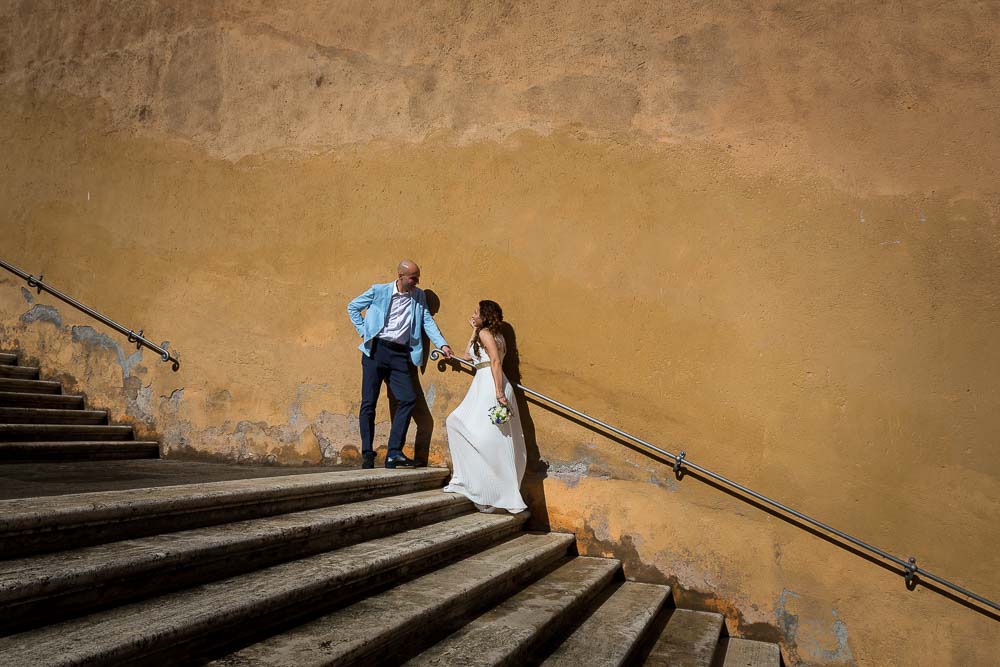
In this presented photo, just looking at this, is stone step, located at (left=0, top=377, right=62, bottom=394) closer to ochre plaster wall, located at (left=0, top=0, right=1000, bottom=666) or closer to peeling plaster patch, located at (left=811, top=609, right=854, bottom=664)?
ochre plaster wall, located at (left=0, top=0, right=1000, bottom=666)

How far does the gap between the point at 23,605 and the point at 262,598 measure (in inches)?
27.5

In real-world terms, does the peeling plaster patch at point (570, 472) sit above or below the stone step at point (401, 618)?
above

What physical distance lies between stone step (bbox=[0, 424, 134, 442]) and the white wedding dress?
9.57 feet

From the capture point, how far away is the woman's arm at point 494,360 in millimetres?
5014

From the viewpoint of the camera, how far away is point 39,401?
6.08m

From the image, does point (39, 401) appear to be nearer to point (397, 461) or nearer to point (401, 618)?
point (397, 461)

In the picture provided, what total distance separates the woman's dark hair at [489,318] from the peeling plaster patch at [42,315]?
3.92 meters

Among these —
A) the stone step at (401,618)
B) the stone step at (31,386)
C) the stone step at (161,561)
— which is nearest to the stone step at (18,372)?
the stone step at (31,386)

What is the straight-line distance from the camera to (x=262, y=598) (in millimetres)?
2553

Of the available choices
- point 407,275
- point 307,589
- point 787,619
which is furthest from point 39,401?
point 787,619

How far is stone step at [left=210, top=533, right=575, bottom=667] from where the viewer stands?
7.84 feet

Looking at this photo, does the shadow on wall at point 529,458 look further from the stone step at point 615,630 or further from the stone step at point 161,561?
the stone step at point 161,561

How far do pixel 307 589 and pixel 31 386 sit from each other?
15.5 feet

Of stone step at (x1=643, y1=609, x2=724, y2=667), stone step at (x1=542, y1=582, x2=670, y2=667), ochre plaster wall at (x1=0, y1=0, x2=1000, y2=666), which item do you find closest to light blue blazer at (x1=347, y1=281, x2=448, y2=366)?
Answer: ochre plaster wall at (x1=0, y1=0, x2=1000, y2=666)
